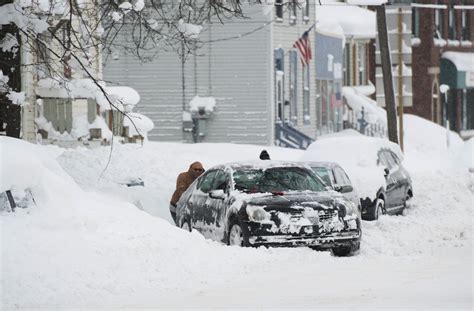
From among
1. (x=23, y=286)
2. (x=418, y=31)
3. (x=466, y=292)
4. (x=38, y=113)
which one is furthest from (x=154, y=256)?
(x=418, y=31)

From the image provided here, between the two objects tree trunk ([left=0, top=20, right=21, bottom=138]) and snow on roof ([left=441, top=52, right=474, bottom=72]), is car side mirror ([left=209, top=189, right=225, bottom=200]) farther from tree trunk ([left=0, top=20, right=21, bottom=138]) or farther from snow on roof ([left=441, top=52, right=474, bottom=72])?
snow on roof ([left=441, top=52, right=474, bottom=72])

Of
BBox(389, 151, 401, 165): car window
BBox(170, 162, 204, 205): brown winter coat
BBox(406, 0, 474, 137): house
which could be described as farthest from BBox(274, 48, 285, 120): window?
BBox(170, 162, 204, 205): brown winter coat

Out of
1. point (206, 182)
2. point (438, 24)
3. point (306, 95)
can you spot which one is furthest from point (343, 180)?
point (438, 24)

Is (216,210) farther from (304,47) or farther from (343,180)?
(304,47)

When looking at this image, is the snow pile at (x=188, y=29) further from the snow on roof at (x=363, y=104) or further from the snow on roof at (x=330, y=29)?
the snow on roof at (x=363, y=104)

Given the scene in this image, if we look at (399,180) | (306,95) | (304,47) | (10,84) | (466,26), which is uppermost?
(466,26)

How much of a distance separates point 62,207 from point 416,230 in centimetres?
777

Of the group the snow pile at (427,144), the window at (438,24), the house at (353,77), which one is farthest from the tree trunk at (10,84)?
the window at (438,24)

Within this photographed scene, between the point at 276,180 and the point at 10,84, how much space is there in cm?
504

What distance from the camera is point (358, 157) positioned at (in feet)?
86.4

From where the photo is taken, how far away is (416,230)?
21734mm

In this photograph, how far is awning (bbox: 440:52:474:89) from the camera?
6669 cm

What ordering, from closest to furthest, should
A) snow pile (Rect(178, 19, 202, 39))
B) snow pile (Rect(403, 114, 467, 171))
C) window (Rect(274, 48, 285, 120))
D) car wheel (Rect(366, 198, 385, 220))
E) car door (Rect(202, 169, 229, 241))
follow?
car door (Rect(202, 169, 229, 241)) < snow pile (Rect(178, 19, 202, 39)) < car wheel (Rect(366, 198, 385, 220)) < window (Rect(274, 48, 285, 120)) < snow pile (Rect(403, 114, 467, 171))

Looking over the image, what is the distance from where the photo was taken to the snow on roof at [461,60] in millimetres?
66625
